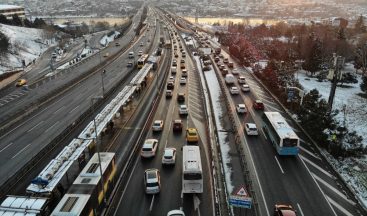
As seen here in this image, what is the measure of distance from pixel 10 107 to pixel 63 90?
941cm

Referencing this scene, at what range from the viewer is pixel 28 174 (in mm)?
30188

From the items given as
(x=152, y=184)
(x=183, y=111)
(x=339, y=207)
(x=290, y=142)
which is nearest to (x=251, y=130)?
(x=290, y=142)

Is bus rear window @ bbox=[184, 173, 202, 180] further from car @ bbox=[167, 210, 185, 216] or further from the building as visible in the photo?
the building

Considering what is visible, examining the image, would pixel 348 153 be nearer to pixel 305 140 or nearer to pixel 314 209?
pixel 305 140

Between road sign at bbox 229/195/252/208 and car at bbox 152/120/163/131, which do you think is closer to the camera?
road sign at bbox 229/195/252/208

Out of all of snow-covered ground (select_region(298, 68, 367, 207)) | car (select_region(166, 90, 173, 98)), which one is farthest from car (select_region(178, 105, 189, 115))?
snow-covered ground (select_region(298, 68, 367, 207))

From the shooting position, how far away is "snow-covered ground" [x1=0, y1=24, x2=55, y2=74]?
322 ft

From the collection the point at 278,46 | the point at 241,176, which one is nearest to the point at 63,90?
the point at 241,176

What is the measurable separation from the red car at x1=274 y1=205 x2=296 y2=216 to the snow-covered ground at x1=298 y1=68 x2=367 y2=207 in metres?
6.64

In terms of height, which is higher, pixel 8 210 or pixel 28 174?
pixel 8 210

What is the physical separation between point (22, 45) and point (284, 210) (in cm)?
11746

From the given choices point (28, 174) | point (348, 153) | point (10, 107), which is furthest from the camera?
point (10, 107)

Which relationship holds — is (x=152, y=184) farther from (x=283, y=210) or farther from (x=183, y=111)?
(x=183, y=111)

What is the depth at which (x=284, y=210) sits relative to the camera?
2431cm
